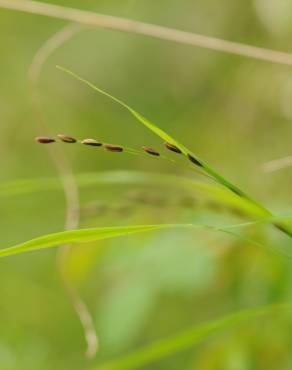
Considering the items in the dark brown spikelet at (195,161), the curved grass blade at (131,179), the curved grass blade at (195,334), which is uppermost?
the dark brown spikelet at (195,161)

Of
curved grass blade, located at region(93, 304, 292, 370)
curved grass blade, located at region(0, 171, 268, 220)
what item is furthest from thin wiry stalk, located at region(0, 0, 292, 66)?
curved grass blade, located at region(93, 304, 292, 370)

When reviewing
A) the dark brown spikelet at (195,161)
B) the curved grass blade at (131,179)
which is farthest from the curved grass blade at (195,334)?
the dark brown spikelet at (195,161)

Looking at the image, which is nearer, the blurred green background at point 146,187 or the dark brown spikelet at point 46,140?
the dark brown spikelet at point 46,140

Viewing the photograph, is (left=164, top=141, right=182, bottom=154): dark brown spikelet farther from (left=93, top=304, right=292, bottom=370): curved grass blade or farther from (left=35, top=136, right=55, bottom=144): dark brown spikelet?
(left=93, top=304, right=292, bottom=370): curved grass blade

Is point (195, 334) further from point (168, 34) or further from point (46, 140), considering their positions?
point (168, 34)

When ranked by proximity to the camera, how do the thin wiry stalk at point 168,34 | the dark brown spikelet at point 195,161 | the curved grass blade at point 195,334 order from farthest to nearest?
the thin wiry stalk at point 168,34 → the curved grass blade at point 195,334 → the dark brown spikelet at point 195,161

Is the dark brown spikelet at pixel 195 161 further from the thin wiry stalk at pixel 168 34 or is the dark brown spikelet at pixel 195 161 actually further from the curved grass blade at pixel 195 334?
the thin wiry stalk at pixel 168 34

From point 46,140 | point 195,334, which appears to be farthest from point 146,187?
point 46,140

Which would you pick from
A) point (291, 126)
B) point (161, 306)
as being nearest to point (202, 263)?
point (291, 126)

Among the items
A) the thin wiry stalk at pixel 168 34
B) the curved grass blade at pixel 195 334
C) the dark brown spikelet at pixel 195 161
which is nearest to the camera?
the dark brown spikelet at pixel 195 161
